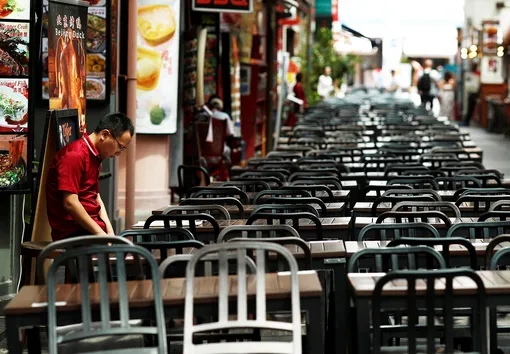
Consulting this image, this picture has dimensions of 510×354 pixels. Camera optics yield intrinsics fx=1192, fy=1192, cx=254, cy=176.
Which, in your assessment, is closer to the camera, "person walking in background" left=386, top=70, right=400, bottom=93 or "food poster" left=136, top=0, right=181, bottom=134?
"food poster" left=136, top=0, right=181, bottom=134

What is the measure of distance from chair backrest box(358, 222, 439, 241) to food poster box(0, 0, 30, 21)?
10.3ft

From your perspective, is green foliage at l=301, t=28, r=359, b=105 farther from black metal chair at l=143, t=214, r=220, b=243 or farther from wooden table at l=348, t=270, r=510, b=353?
wooden table at l=348, t=270, r=510, b=353

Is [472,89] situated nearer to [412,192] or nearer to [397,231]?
[412,192]

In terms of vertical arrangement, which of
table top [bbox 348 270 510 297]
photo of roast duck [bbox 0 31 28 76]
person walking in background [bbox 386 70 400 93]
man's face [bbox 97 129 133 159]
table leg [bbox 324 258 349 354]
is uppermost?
person walking in background [bbox 386 70 400 93]

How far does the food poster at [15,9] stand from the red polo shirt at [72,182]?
1487 mm

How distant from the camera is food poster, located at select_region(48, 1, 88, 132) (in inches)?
368

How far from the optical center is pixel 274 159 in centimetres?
1579

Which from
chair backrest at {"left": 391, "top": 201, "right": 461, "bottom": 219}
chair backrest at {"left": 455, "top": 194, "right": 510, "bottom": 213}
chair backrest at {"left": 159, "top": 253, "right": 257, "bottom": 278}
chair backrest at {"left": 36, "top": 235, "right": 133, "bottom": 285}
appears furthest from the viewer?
chair backrest at {"left": 455, "top": 194, "right": 510, "bottom": 213}

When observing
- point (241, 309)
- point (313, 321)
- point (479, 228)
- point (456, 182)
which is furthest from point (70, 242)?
point (456, 182)

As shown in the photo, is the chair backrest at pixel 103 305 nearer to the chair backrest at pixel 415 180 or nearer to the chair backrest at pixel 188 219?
the chair backrest at pixel 188 219

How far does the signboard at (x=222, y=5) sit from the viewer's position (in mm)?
16547

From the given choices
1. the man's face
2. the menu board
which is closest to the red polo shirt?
the man's face

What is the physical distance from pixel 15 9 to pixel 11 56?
363 mm

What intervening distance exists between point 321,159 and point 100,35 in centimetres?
438
